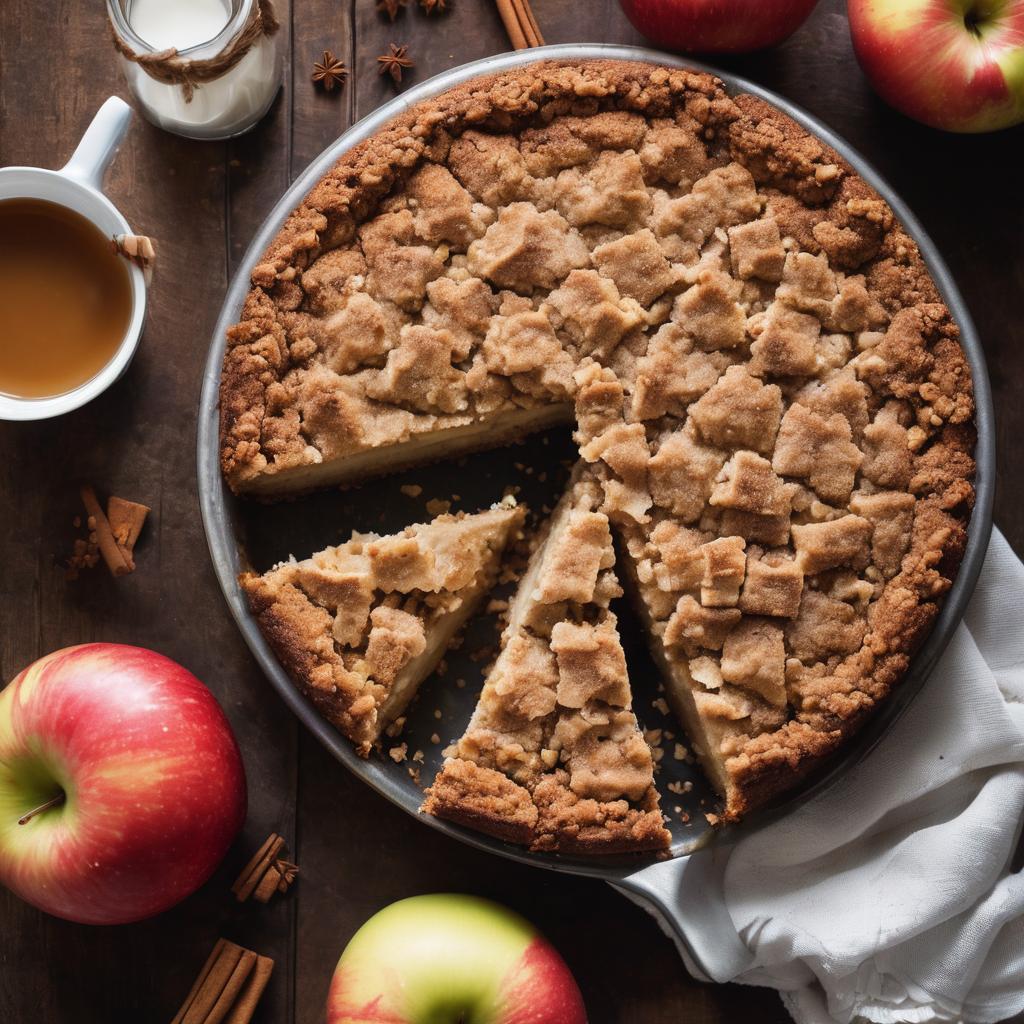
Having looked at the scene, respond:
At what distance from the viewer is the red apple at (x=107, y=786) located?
115 inches

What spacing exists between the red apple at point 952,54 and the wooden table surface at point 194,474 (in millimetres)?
242

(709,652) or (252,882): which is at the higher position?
(709,652)

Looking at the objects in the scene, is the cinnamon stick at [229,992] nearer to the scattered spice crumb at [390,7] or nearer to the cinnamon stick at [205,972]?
the cinnamon stick at [205,972]

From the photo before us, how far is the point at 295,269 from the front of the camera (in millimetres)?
3115

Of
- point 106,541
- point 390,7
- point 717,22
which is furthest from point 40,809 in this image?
point 717,22

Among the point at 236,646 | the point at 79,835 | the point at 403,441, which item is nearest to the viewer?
the point at 79,835

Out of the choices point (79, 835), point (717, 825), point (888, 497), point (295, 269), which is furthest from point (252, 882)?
point (888, 497)

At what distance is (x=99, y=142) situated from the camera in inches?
120

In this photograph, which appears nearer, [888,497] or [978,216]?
[888,497]

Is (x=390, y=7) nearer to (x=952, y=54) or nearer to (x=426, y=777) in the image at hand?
(x=952, y=54)

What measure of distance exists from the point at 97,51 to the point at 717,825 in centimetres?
285

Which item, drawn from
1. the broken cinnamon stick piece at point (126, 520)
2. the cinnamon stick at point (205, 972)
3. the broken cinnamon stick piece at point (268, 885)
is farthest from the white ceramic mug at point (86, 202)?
the cinnamon stick at point (205, 972)

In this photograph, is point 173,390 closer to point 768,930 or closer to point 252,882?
point 252,882

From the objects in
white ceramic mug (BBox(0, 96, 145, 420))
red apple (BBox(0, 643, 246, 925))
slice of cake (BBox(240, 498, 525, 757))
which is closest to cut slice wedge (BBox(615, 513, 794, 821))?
slice of cake (BBox(240, 498, 525, 757))
